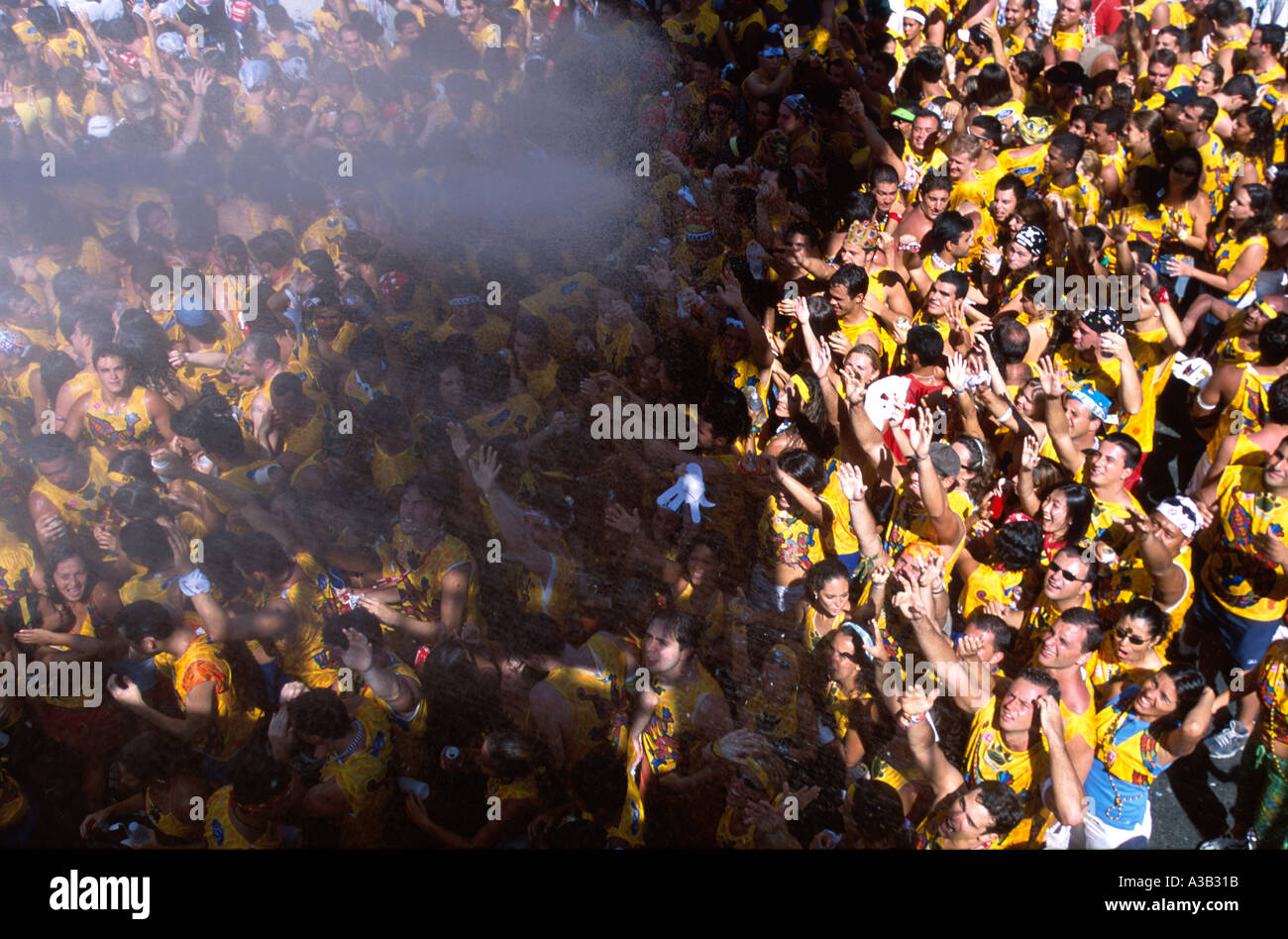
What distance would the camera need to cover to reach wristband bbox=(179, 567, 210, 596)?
87.4 inches

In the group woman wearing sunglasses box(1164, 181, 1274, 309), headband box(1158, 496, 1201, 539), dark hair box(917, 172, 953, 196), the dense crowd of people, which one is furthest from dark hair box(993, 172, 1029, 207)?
headband box(1158, 496, 1201, 539)

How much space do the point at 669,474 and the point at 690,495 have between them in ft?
0.47

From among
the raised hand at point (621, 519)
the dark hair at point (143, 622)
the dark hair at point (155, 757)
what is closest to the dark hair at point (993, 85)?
the raised hand at point (621, 519)

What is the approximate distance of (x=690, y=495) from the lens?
8.32ft

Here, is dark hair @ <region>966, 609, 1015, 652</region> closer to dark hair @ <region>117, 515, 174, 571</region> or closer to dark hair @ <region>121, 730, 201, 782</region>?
dark hair @ <region>121, 730, 201, 782</region>

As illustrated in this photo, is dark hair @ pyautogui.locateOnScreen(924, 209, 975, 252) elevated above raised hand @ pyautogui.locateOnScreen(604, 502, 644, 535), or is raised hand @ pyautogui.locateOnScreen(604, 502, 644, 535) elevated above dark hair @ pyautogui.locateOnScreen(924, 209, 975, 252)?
dark hair @ pyautogui.locateOnScreen(924, 209, 975, 252)

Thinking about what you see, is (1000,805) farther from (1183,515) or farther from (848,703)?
(1183,515)

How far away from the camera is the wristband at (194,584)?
2.22 meters

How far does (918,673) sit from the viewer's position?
1.96 metres

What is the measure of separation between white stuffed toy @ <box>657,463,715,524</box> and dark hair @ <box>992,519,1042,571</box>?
32.1 inches

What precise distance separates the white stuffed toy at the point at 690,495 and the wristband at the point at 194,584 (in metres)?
1.25

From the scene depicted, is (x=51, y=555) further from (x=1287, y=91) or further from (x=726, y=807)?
(x=1287, y=91)

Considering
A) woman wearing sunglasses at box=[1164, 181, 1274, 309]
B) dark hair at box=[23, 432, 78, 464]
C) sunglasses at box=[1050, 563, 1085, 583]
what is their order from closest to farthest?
1. sunglasses at box=[1050, 563, 1085, 583]
2. dark hair at box=[23, 432, 78, 464]
3. woman wearing sunglasses at box=[1164, 181, 1274, 309]

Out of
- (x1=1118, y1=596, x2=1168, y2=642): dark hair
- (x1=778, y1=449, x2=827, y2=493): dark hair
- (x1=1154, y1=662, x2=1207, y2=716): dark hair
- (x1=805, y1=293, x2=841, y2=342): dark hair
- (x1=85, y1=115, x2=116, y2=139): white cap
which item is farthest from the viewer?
(x1=85, y1=115, x2=116, y2=139): white cap
